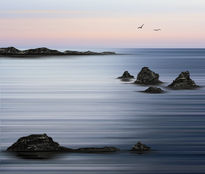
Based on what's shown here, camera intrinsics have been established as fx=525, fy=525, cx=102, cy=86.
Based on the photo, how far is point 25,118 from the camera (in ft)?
141

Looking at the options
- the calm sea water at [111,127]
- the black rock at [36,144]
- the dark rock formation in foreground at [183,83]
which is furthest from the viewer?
the dark rock formation in foreground at [183,83]

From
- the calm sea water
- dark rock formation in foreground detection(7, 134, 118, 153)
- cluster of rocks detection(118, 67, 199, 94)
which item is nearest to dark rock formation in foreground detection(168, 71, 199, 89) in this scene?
cluster of rocks detection(118, 67, 199, 94)

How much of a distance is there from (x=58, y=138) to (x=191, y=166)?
10572mm

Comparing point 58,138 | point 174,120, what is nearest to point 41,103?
point 174,120

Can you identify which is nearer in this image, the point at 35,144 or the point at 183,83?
the point at 35,144

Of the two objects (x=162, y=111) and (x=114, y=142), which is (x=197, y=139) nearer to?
(x=114, y=142)

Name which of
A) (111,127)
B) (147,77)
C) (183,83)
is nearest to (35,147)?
(111,127)

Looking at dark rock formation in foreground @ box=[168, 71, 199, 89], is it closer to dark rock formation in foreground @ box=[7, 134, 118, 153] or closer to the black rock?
dark rock formation in foreground @ box=[7, 134, 118, 153]

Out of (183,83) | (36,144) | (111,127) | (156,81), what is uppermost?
(156,81)

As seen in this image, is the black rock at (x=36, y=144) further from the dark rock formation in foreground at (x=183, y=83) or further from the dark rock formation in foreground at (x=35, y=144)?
the dark rock formation in foreground at (x=183, y=83)

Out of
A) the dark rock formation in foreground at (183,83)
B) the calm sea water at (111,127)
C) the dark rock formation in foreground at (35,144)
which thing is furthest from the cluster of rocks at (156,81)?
the dark rock formation in foreground at (35,144)

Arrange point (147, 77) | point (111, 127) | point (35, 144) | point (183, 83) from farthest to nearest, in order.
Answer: point (147, 77) < point (183, 83) < point (111, 127) < point (35, 144)

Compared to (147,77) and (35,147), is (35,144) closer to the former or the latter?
(35,147)

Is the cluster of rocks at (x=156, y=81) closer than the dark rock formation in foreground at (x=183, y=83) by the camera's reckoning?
Yes
